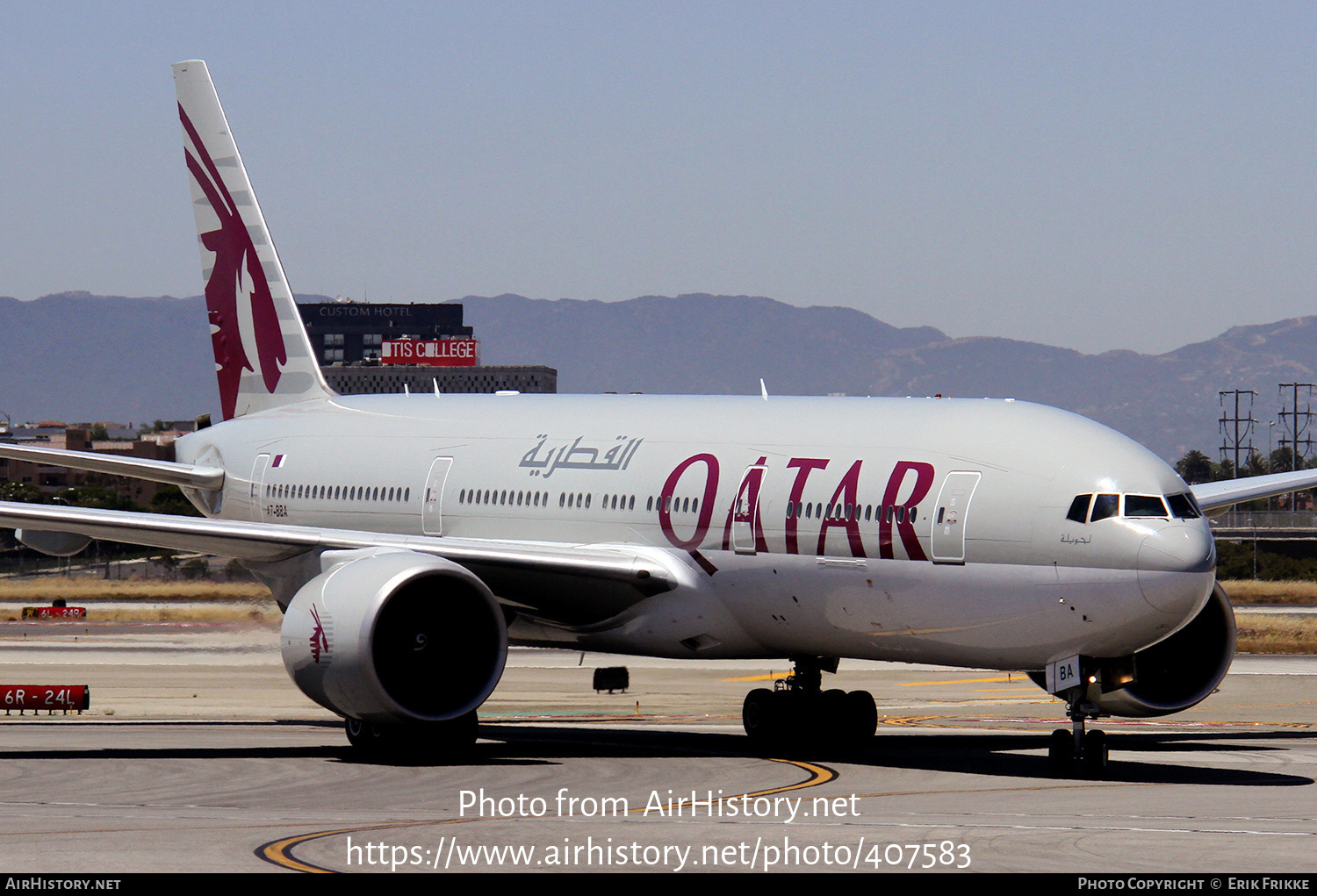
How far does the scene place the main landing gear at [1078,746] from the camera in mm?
22297

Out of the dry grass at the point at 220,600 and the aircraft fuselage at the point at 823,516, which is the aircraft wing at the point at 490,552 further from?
the dry grass at the point at 220,600

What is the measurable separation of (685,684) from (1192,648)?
17623 millimetres

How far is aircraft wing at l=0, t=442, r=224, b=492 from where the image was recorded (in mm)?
30781

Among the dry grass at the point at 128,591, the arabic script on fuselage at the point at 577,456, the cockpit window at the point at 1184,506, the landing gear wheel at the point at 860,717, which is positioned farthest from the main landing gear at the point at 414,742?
the dry grass at the point at 128,591

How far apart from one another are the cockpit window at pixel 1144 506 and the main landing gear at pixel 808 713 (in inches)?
250

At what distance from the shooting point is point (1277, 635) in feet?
186

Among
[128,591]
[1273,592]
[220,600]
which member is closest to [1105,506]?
[220,600]

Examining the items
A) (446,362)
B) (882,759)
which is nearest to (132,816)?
(882,759)

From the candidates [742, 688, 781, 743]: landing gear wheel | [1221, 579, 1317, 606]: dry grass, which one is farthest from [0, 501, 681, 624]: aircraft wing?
[1221, 579, 1317, 606]: dry grass

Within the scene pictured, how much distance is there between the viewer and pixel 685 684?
41562 millimetres

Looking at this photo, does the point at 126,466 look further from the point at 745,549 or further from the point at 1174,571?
the point at 1174,571

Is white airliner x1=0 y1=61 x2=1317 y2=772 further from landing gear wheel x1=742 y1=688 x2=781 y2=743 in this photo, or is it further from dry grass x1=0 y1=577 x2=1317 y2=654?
dry grass x1=0 y1=577 x2=1317 y2=654

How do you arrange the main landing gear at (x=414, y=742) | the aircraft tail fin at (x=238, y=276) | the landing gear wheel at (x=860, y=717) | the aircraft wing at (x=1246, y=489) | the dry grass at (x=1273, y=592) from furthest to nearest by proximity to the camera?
the dry grass at (x=1273, y=592) < the aircraft tail fin at (x=238, y=276) < the aircraft wing at (x=1246, y=489) < the landing gear wheel at (x=860, y=717) < the main landing gear at (x=414, y=742)

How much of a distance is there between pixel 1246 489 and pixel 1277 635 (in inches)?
1152
